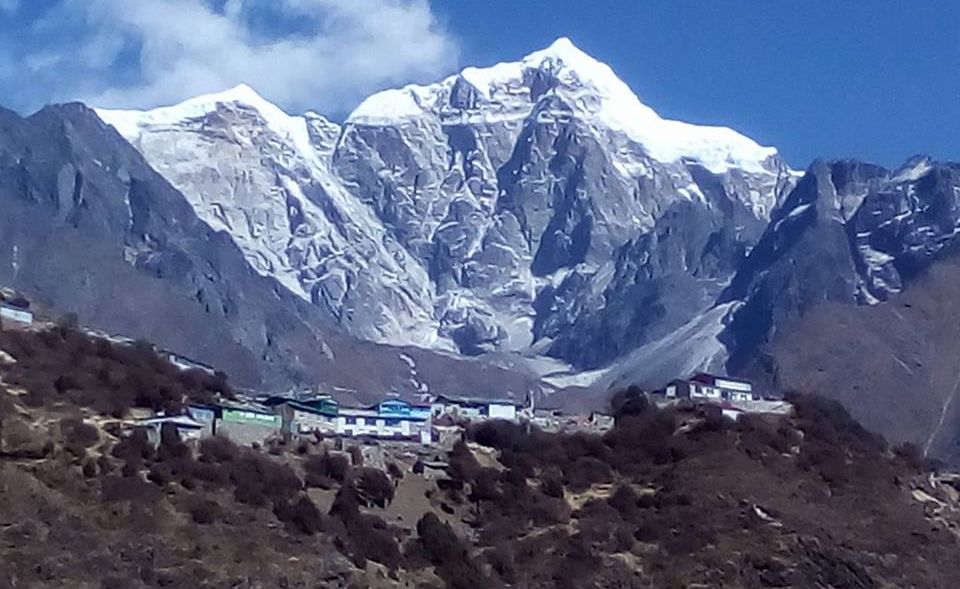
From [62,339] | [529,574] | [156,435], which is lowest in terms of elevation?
[529,574]

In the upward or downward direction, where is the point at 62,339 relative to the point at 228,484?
upward

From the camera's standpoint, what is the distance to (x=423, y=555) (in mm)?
82125

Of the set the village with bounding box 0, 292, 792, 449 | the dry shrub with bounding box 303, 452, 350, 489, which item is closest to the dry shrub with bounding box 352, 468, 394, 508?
the dry shrub with bounding box 303, 452, 350, 489

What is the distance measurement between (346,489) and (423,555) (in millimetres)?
6138

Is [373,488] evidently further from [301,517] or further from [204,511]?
[204,511]

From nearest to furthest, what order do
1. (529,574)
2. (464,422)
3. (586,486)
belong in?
(529,574), (586,486), (464,422)

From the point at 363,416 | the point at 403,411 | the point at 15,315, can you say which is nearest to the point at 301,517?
the point at 363,416

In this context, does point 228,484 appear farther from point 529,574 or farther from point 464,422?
point 464,422

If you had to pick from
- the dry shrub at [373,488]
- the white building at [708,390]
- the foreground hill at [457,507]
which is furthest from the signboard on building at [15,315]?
the white building at [708,390]

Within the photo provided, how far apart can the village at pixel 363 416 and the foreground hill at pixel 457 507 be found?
2582 millimetres

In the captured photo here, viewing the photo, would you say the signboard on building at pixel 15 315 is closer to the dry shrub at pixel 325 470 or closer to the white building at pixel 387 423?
the white building at pixel 387 423

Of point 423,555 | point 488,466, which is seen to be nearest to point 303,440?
point 488,466

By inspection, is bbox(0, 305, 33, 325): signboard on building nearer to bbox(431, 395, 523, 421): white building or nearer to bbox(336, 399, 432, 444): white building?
bbox(336, 399, 432, 444): white building

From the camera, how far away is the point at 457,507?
298ft
